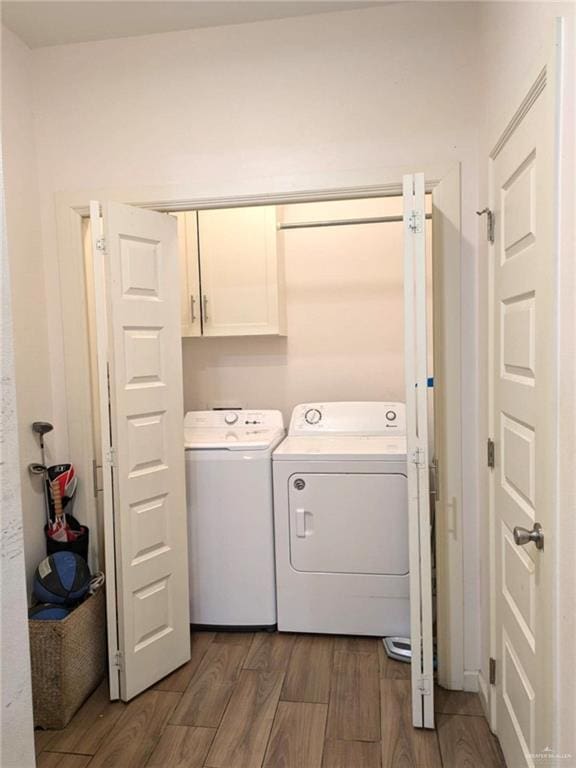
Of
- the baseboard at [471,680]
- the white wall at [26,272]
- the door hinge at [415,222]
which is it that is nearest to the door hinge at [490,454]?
the door hinge at [415,222]

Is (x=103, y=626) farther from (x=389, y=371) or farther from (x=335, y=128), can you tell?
(x=335, y=128)

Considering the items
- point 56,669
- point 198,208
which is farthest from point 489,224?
point 56,669

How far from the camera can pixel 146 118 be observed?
7.06 feet

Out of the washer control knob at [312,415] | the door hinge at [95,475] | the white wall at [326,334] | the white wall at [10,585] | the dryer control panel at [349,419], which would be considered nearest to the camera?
the white wall at [10,585]

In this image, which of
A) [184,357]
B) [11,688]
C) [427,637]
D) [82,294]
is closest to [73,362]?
[82,294]

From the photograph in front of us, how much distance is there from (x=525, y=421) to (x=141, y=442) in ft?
4.69

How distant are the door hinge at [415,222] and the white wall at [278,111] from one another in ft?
1.39

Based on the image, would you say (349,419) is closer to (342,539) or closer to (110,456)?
(342,539)

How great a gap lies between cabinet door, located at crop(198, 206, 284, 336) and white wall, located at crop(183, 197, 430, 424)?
21cm

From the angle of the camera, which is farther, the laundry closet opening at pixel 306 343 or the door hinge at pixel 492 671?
the laundry closet opening at pixel 306 343

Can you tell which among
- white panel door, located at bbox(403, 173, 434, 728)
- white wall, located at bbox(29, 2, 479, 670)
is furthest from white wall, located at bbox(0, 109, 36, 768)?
white wall, located at bbox(29, 2, 479, 670)

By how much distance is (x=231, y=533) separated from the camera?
247 cm

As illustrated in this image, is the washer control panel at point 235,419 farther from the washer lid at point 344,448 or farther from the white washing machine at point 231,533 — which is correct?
the white washing machine at point 231,533

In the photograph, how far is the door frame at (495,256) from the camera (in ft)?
3.42
